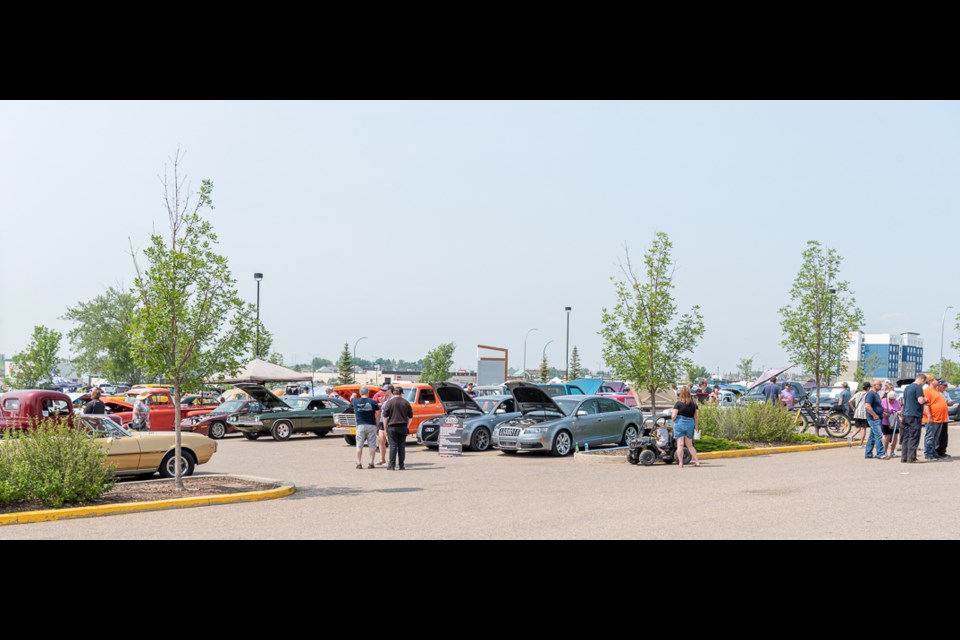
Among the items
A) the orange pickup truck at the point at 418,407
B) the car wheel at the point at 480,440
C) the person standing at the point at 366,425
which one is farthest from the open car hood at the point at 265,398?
the person standing at the point at 366,425

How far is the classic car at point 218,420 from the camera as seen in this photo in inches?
1106

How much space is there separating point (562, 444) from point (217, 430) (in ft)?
42.4

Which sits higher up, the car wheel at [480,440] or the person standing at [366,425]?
the person standing at [366,425]

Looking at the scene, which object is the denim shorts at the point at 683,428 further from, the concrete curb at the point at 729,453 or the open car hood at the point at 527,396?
the open car hood at the point at 527,396

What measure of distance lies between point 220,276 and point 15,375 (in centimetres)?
4873

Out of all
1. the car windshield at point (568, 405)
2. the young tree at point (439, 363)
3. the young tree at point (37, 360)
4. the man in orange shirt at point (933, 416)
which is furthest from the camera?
the young tree at point (439, 363)

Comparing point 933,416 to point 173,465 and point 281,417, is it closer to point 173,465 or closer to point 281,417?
point 173,465

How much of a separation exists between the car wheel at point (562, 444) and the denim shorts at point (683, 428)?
343cm

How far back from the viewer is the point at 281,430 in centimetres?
2750

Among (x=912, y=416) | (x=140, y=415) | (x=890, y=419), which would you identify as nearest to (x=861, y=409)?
(x=890, y=419)

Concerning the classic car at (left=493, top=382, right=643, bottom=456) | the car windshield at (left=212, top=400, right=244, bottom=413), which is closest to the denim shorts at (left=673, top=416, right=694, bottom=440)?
the classic car at (left=493, top=382, right=643, bottom=456)

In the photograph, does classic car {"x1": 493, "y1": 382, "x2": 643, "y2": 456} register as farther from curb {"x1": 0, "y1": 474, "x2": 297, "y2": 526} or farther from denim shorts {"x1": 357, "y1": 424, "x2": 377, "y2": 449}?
curb {"x1": 0, "y1": 474, "x2": 297, "y2": 526}

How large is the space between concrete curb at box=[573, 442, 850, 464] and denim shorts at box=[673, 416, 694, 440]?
5.05ft
